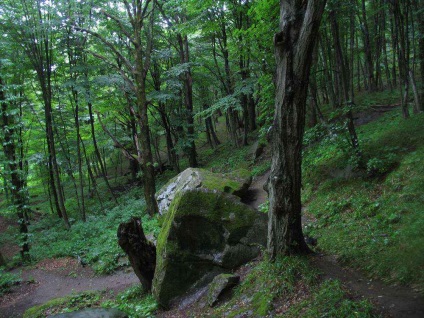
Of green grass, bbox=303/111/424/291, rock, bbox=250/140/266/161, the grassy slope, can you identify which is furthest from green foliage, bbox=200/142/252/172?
green grass, bbox=303/111/424/291

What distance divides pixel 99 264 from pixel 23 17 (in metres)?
11.7

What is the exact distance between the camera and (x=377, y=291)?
3977mm

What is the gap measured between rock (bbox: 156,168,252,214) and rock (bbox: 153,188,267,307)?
1411mm

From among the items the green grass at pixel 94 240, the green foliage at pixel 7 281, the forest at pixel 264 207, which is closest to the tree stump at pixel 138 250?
the forest at pixel 264 207

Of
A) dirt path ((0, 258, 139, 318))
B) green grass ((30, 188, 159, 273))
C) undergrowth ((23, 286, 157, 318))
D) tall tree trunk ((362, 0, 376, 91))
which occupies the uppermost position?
tall tree trunk ((362, 0, 376, 91))

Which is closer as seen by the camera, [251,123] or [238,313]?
[238,313]

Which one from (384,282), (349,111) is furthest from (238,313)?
(349,111)

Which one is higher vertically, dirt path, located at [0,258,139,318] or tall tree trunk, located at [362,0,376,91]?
tall tree trunk, located at [362,0,376,91]

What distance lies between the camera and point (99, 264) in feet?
35.7

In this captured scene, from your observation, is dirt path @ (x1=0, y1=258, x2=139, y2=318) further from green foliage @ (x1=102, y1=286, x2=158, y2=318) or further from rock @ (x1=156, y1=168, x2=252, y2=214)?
rock @ (x1=156, y1=168, x2=252, y2=214)

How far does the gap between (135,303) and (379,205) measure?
229 inches

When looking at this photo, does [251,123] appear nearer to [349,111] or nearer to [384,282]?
[349,111]

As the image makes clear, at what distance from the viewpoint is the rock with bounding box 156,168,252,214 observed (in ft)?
30.6

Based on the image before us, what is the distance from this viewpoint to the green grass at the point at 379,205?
442 cm
